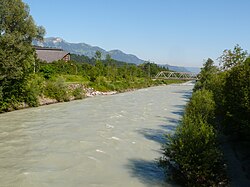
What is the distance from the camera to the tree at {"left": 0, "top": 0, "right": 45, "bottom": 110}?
2755 cm

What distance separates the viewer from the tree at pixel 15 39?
90.4ft

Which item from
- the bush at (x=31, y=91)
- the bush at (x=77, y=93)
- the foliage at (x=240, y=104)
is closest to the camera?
the foliage at (x=240, y=104)

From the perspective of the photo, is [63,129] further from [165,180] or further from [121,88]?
[121,88]

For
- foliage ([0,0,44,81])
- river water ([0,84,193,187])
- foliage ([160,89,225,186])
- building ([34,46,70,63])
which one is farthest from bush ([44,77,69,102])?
building ([34,46,70,63])

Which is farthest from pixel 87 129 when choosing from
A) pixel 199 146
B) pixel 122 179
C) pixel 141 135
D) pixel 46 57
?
pixel 46 57

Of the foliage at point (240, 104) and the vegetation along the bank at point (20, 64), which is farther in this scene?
the vegetation along the bank at point (20, 64)

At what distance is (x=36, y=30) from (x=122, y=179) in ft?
68.6

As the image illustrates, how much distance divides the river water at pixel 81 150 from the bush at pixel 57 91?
11323 mm

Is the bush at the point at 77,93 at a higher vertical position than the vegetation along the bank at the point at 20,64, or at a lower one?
lower

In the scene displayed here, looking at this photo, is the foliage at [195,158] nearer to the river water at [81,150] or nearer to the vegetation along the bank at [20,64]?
the river water at [81,150]

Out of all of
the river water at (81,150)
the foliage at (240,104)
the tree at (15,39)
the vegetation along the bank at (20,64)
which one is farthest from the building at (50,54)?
the foliage at (240,104)

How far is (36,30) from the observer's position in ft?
96.6

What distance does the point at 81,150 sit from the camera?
16.2 meters

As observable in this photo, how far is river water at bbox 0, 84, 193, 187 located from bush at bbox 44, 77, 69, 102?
11323 mm
